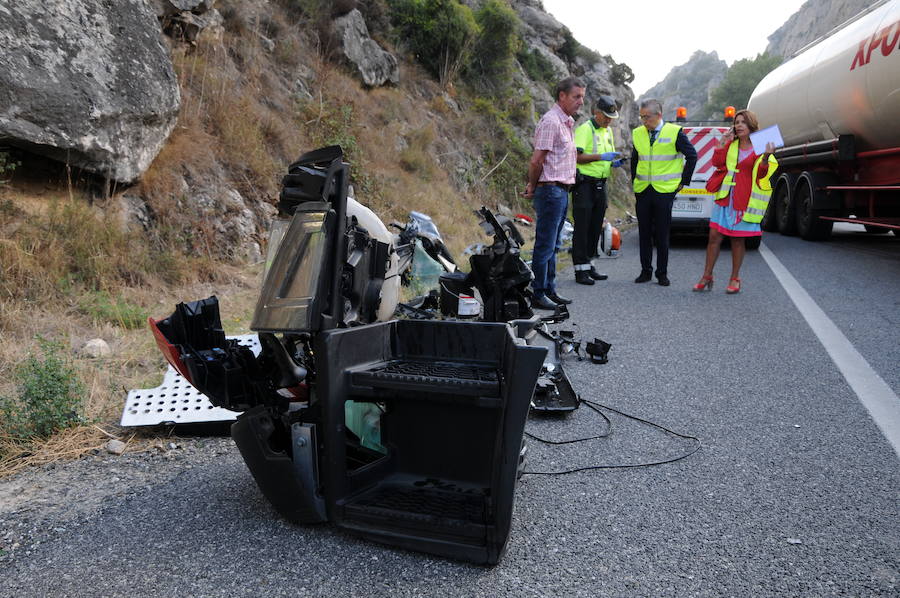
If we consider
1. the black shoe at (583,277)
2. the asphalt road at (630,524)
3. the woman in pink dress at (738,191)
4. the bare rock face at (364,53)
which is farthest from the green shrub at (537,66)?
the asphalt road at (630,524)

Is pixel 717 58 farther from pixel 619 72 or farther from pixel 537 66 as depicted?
pixel 537 66

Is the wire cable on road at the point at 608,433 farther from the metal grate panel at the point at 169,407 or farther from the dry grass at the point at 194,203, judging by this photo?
the dry grass at the point at 194,203

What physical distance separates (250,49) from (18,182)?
539 cm

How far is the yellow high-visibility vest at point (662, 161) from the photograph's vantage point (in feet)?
22.9

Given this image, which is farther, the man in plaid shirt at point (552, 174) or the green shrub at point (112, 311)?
the man in plaid shirt at point (552, 174)

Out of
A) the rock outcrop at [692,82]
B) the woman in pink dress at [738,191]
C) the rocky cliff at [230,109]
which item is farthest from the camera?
the rock outcrop at [692,82]

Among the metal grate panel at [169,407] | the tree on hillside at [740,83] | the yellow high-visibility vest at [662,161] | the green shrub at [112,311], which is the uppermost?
the tree on hillside at [740,83]

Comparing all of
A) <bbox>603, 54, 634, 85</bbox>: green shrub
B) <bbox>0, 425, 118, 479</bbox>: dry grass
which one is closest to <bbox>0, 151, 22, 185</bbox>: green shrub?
<bbox>0, 425, 118, 479</bbox>: dry grass

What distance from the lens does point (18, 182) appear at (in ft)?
16.1

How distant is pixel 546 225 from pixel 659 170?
1941 millimetres

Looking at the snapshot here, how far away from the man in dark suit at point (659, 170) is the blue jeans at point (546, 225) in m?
1.61

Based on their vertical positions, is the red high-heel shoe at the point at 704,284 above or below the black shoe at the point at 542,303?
above

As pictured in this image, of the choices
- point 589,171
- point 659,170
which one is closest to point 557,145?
point 589,171

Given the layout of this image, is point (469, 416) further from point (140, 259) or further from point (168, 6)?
point (168, 6)
